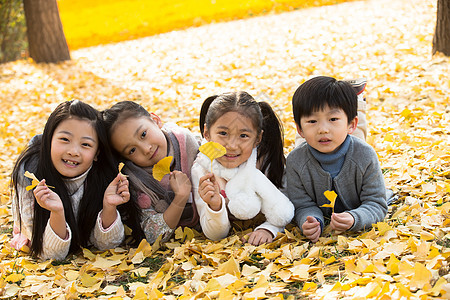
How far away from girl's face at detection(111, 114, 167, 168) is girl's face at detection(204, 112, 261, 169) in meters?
0.36

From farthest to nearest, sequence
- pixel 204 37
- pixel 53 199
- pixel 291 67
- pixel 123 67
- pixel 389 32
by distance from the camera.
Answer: pixel 204 37
pixel 123 67
pixel 389 32
pixel 291 67
pixel 53 199

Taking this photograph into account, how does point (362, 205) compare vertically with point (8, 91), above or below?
below

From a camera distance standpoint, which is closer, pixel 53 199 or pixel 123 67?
pixel 53 199

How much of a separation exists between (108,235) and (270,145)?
1.04 metres

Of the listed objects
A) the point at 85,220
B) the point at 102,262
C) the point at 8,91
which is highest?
the point at 8,91

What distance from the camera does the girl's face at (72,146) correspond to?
Answer: 8.86 feet

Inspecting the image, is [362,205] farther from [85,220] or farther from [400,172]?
[85,220]

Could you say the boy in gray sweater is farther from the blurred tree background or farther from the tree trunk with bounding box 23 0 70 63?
the blurred tree background

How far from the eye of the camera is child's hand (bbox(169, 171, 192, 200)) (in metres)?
2.77

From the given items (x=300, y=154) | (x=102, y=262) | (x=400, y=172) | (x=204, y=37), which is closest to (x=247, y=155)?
(x=300, y=154)

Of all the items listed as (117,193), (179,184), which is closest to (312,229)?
(179,184)

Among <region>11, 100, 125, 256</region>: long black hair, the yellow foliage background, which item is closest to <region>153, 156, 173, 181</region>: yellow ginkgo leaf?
<region>11, 100, 125, 256</region>: long black hair

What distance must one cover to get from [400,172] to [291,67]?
12.0 ft

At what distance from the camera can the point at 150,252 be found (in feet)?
8.96
